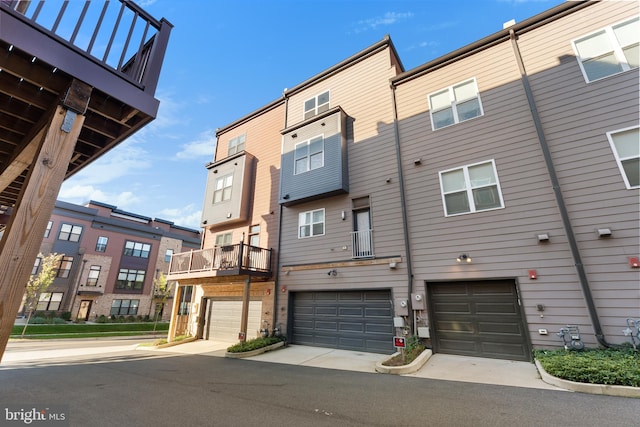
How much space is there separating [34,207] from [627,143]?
11.6 m

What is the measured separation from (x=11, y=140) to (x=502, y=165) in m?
11.1

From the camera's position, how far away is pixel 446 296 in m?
8.60

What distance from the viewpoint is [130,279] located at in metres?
28.7

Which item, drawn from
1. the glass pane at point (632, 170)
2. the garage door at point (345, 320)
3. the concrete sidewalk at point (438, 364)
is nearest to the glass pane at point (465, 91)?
the glass pane at point (632, 170)

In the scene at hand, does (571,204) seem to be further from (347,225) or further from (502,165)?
(347,225)

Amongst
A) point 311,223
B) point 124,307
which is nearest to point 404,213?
point 311,223

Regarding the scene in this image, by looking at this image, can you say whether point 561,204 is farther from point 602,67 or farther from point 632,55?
point 632,55

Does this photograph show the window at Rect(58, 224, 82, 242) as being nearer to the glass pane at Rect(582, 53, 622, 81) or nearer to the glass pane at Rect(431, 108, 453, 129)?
the glass pane at Rect(431, 108, 453, 129)

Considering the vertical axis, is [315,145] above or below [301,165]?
above

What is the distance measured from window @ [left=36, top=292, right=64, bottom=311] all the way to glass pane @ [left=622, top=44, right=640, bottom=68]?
1462 inches

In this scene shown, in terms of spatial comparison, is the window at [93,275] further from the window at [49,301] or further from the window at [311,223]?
the window at [311,223]

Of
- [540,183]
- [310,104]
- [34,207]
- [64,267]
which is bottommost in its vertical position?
[34,207]

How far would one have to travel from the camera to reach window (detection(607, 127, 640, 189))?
6.86 metres

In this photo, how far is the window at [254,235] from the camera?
1375 cm
